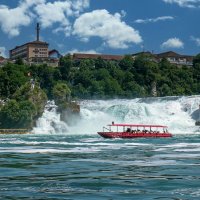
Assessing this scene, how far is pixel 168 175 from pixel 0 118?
235ft

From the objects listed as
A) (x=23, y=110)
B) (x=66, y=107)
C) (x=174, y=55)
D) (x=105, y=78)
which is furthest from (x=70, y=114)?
(x=174, y=55)

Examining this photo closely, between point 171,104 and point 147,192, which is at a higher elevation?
point 171,104

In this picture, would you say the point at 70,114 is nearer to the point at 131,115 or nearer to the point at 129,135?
the point at 131,115

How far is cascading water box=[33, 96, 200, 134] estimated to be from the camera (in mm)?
91938

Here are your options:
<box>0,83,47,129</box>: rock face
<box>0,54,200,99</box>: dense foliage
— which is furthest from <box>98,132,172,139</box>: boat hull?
<box>0,54,200,99</box>: dense foliage

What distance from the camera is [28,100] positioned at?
309 ft

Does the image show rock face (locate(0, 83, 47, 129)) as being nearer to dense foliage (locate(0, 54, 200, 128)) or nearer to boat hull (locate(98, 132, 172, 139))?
dense foliage (locate(0, 54, 200, 128))

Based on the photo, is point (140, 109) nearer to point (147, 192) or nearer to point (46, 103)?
point (46, 103)

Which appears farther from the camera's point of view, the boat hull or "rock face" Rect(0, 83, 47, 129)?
"rock face" Rect(0, 83, 47, 129)

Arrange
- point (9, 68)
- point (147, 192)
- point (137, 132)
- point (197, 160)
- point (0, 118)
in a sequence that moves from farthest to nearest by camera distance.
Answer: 1. point (9, 68)
2. point (0, 118)
3. point (137, 132)
4. point (197, 160)
5. point (147, 192)

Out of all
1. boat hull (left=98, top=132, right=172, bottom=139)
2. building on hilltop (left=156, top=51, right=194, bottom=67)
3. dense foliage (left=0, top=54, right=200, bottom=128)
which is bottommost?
boat hull (left=98, top=132, right=172, bottom=139)

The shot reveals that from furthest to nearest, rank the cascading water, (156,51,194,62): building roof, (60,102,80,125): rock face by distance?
(156,51,194,62): building roof, (60,102,80,125): rock face, the cascading water

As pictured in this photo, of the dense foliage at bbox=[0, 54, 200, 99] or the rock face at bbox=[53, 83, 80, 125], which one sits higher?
the dense foliage at bbox=[0, 54, 200, 99]

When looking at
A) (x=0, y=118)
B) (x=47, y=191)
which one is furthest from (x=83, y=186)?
(x=0, y=118)
